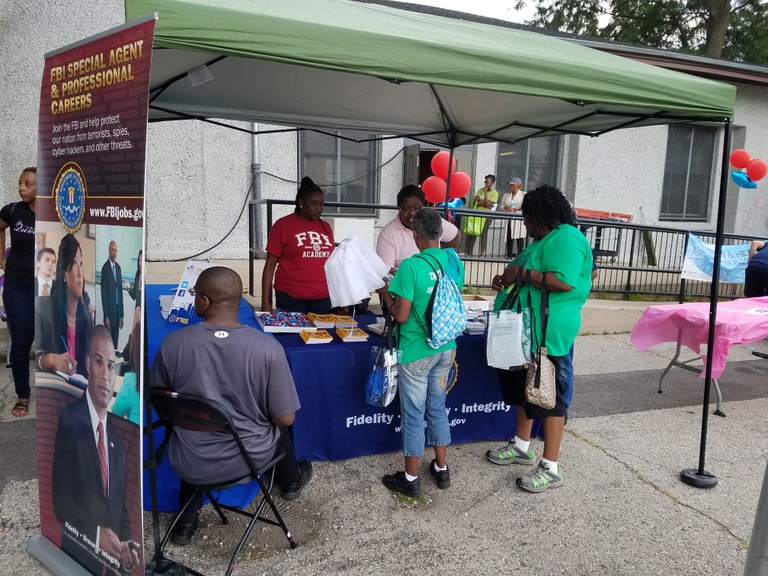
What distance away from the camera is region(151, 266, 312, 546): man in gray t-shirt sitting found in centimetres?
216

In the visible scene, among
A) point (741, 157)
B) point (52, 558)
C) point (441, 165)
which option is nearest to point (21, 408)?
point (52, 558)

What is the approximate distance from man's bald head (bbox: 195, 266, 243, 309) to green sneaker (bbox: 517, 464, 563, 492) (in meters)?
2.03

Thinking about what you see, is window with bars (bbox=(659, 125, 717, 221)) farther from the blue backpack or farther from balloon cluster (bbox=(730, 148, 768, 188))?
the blue backpack

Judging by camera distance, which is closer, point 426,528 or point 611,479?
point 426,528

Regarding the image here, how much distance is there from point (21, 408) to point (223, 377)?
105 inches

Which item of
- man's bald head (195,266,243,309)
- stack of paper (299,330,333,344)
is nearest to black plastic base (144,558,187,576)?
man's bald head (195,266,243,309)

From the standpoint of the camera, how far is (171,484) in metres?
2.81

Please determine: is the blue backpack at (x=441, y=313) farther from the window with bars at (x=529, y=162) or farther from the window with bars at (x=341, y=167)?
the window with bars at (x=529, y=162)

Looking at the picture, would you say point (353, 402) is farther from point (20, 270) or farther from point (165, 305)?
point (20, 270)

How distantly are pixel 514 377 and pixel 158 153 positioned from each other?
20.8ft

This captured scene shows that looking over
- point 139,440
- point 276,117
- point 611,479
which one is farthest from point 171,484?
point 276,117

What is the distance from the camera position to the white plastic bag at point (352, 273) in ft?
10.3

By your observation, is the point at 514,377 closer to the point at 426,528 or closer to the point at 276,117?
the point at 426,528

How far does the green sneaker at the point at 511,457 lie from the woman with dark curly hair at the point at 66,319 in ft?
8.05
